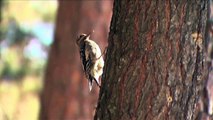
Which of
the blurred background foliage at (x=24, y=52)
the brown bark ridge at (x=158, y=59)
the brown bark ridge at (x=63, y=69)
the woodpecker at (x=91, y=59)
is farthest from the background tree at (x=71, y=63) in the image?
the brown bark ridge at (x=158, y=59)

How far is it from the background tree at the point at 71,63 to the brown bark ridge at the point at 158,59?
4.81 meters

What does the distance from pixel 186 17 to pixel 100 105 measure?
0.58 meters

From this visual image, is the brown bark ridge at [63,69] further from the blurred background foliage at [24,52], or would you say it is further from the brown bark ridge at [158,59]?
the brown bark ridge at [158,59]

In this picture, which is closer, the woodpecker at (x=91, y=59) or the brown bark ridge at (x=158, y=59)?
the brown bark ridge at (x=158, y=59)

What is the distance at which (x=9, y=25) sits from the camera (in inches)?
479

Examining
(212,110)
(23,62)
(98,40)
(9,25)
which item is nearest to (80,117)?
(98,40)

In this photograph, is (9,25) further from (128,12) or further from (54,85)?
(128,12)

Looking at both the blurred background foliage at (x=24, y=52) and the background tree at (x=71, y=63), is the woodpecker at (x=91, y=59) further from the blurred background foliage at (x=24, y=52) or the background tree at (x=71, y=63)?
the blurred background foliage at (x=24, y=52)

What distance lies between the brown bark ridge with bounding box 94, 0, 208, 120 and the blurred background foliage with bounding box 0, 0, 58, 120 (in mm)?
8670

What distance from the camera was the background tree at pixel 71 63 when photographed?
7.95 m

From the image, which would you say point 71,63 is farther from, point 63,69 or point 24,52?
point 24,52

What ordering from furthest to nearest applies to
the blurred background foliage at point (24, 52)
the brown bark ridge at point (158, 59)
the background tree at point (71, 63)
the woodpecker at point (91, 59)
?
the blurred background foliage at point (24, 52)
the background tree at point (71, 63)
the woodpecker at point (91, 59)
the brown bark ridge at point (158, 59)

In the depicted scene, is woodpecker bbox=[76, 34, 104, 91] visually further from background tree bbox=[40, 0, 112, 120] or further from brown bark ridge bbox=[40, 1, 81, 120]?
brown bark ridge bbox=[40, 1, 81, 120]

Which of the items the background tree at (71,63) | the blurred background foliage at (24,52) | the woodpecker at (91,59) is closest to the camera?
the woodpecker at (91,59)
